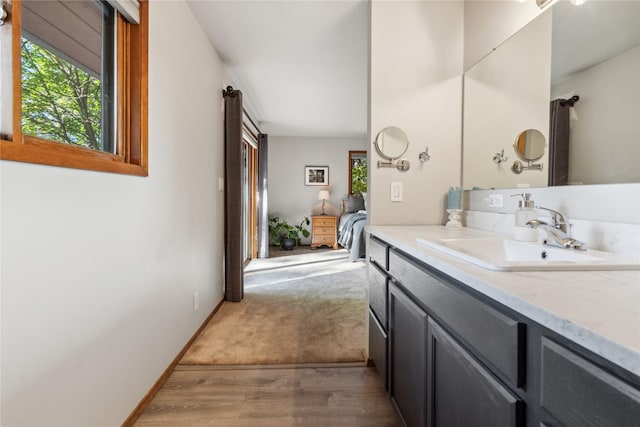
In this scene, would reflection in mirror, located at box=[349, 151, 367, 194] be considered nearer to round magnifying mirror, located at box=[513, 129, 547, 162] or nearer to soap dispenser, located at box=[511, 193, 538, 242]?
round magnifying mirror, located at box=[513, 129, 547, 162]

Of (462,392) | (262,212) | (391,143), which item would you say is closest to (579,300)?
(462,392)

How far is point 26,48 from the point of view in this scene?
973mm

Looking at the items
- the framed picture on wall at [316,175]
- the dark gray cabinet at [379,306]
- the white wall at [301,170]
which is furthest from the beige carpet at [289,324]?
the framed picture on wall at [316,175]

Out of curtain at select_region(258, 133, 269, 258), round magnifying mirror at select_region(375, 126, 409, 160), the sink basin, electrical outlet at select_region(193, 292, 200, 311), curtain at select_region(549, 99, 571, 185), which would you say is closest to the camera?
the sink basin

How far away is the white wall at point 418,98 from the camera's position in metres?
1.90

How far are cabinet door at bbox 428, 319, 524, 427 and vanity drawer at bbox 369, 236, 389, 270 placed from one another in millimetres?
515

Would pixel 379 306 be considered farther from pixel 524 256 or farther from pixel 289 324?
pixel 289 324

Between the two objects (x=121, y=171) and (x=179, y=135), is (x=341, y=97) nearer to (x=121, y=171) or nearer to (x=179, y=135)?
(x=179, y=135)

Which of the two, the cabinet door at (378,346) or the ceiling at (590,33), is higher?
the ceiling at (590,33)

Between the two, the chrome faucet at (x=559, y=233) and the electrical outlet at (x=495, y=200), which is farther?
the electrical outlet at (x=495, y=200)

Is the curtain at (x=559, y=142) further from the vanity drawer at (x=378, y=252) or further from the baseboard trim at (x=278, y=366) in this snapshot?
the baseboard trim at (x=278, y=366)

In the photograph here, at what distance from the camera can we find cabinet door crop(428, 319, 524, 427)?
0.62 meters

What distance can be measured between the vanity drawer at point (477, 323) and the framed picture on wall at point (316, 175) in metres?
5.72

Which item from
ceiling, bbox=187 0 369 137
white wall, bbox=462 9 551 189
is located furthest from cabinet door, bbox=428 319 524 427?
ceiling, bbox=187 0 369 137
